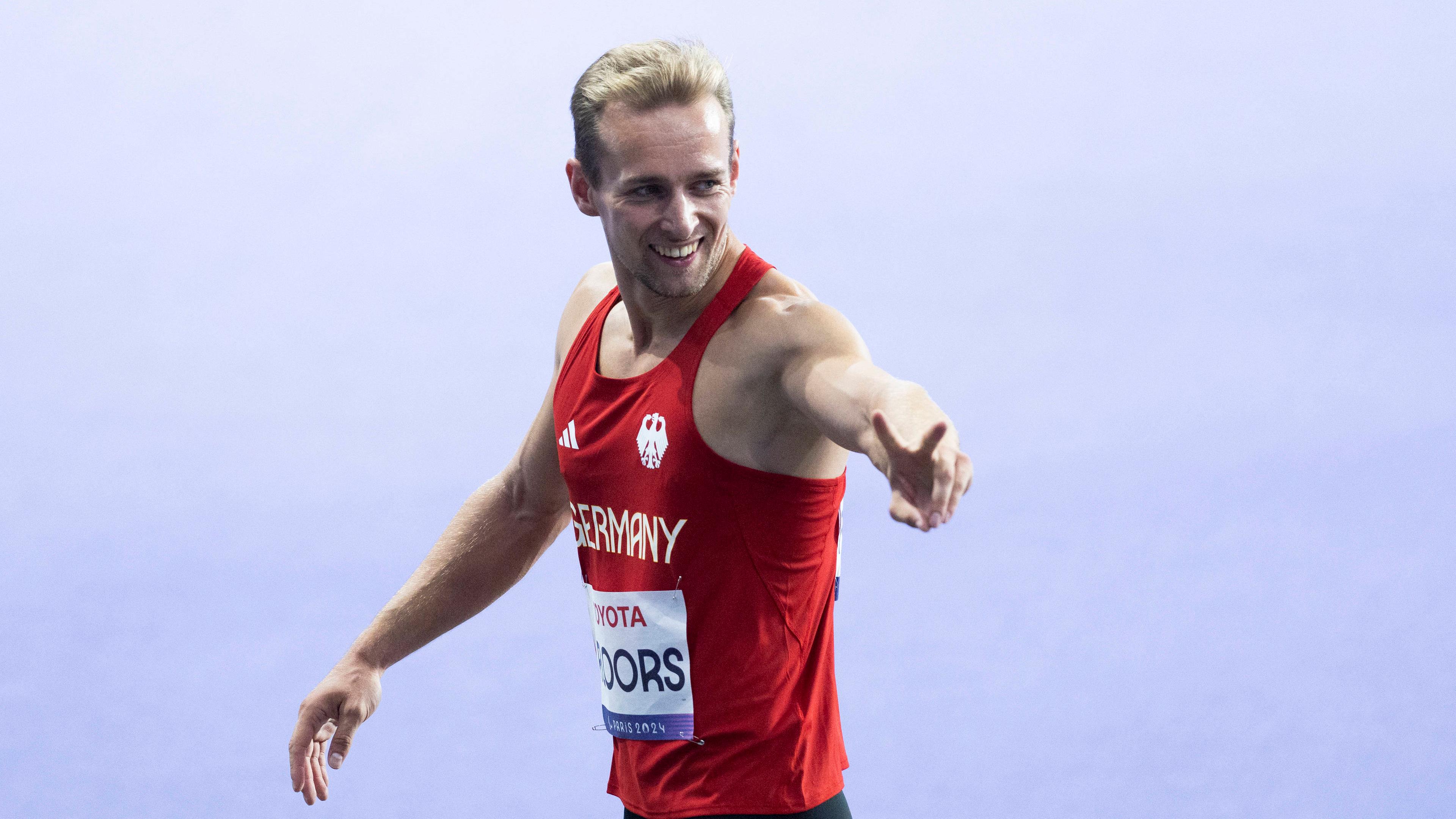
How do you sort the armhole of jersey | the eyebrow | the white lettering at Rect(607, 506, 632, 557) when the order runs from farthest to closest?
the armhole of jersey < the white lettering at Rect(607, 506, 632, 557) < the eyebrow

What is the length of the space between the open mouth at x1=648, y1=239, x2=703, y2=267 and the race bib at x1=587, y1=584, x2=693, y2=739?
450 mm

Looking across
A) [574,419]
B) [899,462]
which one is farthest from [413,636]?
[899,462]

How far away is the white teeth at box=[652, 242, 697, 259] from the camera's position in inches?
82.6

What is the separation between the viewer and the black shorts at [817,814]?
83.3 inches

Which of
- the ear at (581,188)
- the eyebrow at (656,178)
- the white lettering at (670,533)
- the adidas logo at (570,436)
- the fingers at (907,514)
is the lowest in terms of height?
the fingers at (907,514)

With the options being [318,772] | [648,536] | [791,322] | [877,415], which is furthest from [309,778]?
[877,415]

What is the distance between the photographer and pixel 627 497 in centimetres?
218

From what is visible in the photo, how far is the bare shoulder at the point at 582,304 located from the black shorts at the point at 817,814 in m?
0.76

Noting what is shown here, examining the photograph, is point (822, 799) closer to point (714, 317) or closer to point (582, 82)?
point (714, 317)

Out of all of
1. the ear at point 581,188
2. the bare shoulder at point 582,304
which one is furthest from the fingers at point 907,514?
the bare shoulder at point 582,304

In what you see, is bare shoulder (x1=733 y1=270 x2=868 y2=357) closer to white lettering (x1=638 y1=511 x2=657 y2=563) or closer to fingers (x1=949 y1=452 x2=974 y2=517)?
white lettering (x1=638 y1=511 x2=657 y2=563)

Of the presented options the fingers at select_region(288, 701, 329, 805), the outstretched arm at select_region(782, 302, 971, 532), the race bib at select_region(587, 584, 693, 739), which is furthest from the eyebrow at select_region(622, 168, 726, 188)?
the fingers at select_region(288, 701, 329, 805)

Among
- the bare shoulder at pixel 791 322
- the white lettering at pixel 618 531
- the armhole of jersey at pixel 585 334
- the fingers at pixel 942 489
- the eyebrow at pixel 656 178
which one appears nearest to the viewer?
the fingers at pixel 942 489

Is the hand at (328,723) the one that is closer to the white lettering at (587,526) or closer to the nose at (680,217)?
the white lettering at (587,526)
